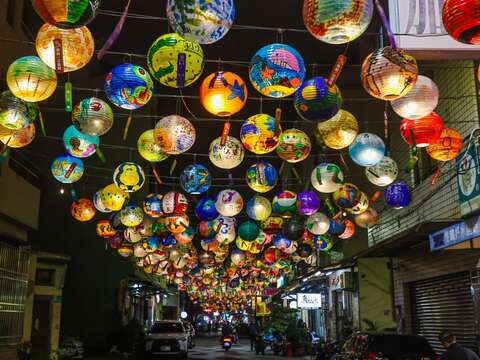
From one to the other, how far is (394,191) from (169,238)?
868 centimetres

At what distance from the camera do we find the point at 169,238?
19266 millimetres

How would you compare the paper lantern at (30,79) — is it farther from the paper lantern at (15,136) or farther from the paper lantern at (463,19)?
the paper lantern at (463,19)

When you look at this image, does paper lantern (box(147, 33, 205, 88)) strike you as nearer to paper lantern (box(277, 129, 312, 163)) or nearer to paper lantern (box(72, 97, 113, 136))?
paper lantern (box(72, 97, 113, 136))

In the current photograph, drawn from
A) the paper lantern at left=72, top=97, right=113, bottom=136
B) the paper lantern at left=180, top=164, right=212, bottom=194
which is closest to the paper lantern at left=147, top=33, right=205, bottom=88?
the paper lantern at left=72, top=97, right=113, bottom=136

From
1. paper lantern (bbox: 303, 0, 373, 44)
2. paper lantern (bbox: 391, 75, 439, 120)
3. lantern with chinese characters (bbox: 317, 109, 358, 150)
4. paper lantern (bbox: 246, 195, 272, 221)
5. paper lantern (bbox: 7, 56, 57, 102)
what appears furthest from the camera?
paper lantern (bbox: 246, 195, 272, 221)

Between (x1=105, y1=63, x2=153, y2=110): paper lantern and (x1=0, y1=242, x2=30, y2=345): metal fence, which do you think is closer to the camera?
(x1=105, y1=63, x2=153, y2=110): paper lantern

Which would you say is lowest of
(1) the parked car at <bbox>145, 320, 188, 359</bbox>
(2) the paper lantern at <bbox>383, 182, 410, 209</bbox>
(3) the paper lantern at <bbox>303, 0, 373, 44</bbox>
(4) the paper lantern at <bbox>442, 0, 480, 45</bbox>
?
(1) the parked car at <bbox>145, 320, 188, 359</bbox>

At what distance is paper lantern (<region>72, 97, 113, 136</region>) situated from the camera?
30.1 ft

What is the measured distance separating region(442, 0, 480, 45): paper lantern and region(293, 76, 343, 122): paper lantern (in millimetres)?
2404

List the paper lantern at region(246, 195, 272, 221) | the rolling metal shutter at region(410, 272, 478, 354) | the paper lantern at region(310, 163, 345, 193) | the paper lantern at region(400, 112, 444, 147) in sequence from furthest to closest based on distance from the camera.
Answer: the rolling metal shutter at region(410, 272, 478, 354)
the paper lantern at region(246, 195, 272, 221)
the paper lantern at region(310, 163, 345, 193)
the paper lantern at region(400, 112, 444, 147)

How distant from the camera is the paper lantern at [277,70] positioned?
7.69 meters

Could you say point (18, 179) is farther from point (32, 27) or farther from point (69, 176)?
point (32, 27)

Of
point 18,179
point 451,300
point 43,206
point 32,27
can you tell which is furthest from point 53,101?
point 451,300

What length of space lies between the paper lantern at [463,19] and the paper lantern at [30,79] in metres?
5.53
